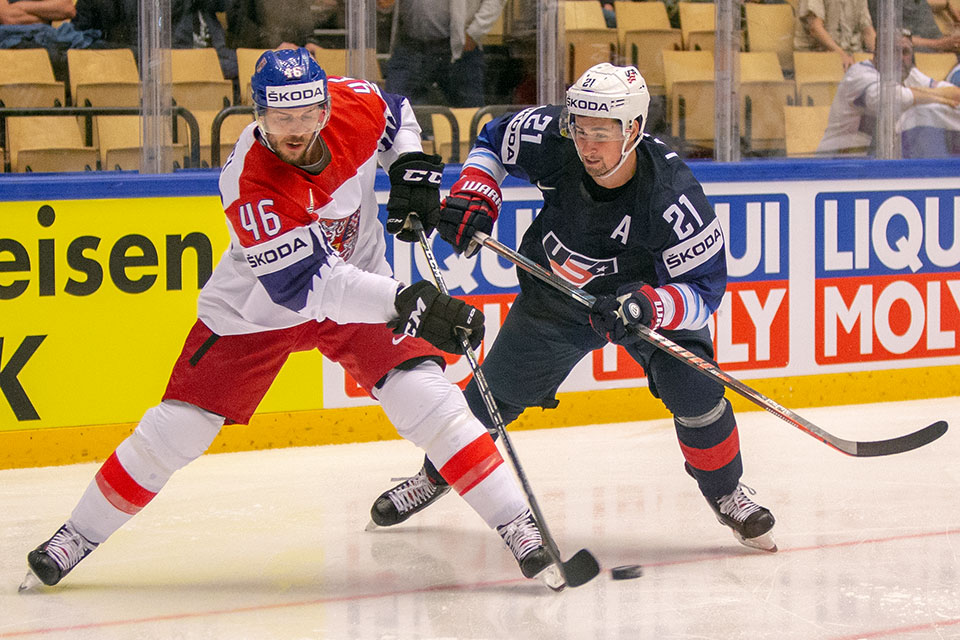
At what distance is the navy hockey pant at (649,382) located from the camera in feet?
9.83

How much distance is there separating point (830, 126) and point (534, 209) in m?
1.34

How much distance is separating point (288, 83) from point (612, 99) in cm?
69

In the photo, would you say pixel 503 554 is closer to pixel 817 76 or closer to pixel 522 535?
pixel 522 535

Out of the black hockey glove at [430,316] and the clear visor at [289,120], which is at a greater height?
the clear visor at [289,120]

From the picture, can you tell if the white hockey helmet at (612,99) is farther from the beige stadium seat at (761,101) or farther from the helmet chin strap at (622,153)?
the beige stadium seat at (761,101)

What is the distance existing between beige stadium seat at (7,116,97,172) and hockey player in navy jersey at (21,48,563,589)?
1.42 m

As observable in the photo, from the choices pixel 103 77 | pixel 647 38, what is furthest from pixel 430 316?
pixel 647 38

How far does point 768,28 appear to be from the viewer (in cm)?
492

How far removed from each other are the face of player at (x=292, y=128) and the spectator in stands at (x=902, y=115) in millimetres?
2840

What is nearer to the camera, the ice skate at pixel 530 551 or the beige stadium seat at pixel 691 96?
the ice skate at pixel 530 551

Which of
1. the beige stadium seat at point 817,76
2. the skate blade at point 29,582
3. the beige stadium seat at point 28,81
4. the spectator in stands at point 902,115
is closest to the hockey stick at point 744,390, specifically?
the skate blade at point 29,582

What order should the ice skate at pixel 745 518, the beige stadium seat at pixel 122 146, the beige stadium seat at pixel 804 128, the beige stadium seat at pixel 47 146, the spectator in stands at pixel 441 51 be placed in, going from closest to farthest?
1. the ice skate at pixel 745 518
2. the beige stadium seat at pixel 47 146
3. the beige stadium seat at pixel 122 146
4. the spectator in stands at pixel 441 51
5. the beige stadium seat at pixel 804 128

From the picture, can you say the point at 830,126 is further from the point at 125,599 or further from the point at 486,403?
the point at 125,599

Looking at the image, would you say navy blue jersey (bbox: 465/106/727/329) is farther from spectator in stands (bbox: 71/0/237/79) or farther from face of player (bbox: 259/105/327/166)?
spectator in stands (bbox: 71/0/237/79)
